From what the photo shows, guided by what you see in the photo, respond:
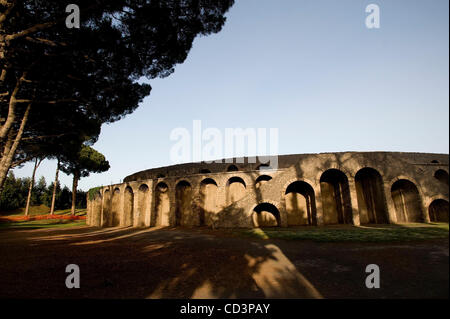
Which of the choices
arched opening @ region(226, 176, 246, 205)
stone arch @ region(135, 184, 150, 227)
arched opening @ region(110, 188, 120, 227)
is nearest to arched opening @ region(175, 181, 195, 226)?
stone arch @ region(135, 184, 150, 227)

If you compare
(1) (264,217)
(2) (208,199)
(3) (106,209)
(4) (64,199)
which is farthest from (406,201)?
(4) (64,199)

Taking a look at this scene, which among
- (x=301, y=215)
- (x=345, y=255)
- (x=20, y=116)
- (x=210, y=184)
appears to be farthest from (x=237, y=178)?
(x=20, y=116)

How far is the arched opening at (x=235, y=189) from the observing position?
19.2 metres

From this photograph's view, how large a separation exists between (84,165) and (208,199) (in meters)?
26.0

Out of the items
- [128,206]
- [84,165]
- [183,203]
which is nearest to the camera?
[183,203]

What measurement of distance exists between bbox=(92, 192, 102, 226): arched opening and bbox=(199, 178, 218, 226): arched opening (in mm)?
16552

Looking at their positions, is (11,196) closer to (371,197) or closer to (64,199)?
(64,199)

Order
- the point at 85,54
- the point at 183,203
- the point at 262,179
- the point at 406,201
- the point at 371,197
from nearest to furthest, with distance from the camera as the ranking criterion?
the point at 85,54
the point at 406,201
the point at 371,197
the point at 262,179
the point at 183,203

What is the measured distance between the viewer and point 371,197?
52.4 feet

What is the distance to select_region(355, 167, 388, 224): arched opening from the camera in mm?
14846

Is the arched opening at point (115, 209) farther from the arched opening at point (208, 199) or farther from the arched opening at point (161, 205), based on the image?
the arched opening at point (208, 199)

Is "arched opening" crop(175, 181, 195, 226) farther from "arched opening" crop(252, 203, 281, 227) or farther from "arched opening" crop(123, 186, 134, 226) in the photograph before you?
"arched opening" crop(252, 203, 281, 227)
